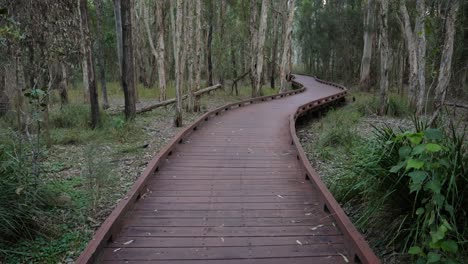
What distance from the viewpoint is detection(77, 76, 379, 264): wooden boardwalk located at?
139 inches

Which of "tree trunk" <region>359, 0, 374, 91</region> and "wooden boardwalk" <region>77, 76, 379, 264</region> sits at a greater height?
"tree trunk" <region>359, 0, 374, 91</region>

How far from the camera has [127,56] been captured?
10.7 metres

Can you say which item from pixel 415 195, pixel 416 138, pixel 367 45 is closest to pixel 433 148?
pixel 416 138

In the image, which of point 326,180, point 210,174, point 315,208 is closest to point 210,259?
point 315,208

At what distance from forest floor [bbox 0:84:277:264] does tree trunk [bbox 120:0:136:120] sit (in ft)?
2.48

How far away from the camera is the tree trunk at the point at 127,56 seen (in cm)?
1023

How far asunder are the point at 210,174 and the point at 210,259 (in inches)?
107

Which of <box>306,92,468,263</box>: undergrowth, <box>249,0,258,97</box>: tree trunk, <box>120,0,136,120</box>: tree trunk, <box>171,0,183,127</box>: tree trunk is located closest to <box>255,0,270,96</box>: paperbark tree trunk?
<box>249,0,258,97</box>: tree trunk

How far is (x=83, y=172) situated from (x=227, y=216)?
349 cm

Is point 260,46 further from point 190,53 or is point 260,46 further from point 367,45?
point 367,45

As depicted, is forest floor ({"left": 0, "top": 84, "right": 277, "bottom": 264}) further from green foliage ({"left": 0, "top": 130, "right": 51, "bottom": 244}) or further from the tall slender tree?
the tall slender tree

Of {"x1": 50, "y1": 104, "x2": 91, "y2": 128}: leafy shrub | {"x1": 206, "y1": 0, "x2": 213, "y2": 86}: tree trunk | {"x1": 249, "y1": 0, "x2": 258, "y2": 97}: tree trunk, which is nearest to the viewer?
{"x1": 50, "y1": 104, "x2": 91, "y2": 128}: leafy shrub

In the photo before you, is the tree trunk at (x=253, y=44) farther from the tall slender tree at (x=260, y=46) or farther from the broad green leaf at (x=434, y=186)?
the broad green leaf at (x=434, y=186)

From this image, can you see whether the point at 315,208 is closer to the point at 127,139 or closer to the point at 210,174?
the point at 210,174
